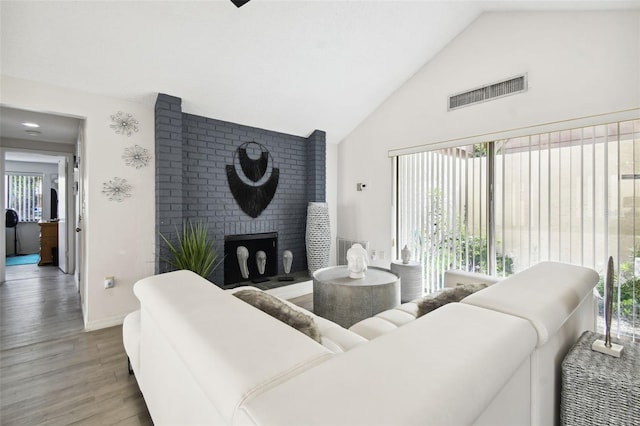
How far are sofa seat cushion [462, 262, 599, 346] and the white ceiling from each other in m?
2.30

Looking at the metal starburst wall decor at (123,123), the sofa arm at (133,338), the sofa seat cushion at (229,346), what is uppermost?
the metal starburst wall decor at (123,123)

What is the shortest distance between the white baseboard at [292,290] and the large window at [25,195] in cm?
700

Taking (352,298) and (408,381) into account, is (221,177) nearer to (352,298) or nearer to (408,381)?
(352,298)

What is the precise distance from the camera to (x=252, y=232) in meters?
3.88

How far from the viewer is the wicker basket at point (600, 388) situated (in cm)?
96

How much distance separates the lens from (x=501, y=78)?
2.89 metres

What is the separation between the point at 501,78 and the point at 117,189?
4.05m

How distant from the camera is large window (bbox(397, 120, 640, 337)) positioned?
7.49 feet

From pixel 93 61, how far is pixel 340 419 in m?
3.22

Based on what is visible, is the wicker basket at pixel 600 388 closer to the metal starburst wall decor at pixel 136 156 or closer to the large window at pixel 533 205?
the large window at pixel 533 205

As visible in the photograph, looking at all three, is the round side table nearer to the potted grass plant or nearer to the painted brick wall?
the painted brick wall

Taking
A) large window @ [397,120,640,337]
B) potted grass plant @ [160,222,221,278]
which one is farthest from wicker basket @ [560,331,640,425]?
potted grass plant @ [160,222,221,278]

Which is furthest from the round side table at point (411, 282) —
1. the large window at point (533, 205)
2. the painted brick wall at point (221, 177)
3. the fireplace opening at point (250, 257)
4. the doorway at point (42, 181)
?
the doorway at point (42, 181)

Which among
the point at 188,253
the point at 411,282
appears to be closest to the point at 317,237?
the point at 411,282
